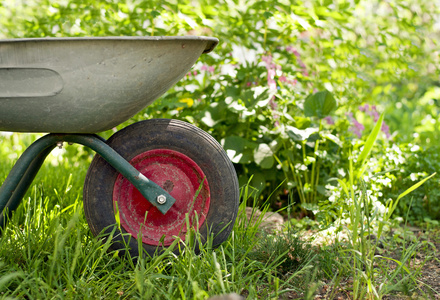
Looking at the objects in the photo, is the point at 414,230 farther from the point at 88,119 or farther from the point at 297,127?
the point at 88,119

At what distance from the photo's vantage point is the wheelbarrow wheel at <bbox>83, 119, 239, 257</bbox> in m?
1.61

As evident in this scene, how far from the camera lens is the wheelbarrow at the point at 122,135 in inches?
56.1

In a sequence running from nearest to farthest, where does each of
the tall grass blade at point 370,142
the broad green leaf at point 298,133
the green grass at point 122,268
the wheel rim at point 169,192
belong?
the green grass at point 122,268 < the wheel rim at point 169,192 < the tall grass blade at point 370,142 < the broad green leaf at point 298,133

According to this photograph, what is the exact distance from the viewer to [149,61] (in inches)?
57.8

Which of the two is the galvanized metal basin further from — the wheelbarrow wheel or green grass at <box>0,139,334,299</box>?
green grass at <box>0,139,334,299</box>

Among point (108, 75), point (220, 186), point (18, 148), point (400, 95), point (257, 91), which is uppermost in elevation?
point (108, 75)

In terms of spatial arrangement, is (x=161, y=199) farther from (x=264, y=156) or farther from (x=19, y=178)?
(x=264, y=156)

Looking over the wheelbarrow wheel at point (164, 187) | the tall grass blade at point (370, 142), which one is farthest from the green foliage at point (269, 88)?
the wheelbarrow wheel at point (164, 187)

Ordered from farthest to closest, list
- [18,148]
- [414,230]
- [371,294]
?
[18,148] → [414,230] → [371,294]

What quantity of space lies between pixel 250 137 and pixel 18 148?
7.70 feet

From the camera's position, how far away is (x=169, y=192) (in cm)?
166

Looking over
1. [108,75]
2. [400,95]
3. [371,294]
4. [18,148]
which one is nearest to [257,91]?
[108,75]

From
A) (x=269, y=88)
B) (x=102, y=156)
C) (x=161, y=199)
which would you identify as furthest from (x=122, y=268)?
(x=269, y=88)

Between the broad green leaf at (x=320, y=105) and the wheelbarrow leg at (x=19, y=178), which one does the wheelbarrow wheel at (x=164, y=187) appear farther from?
the broad green leaf at (x=320, y=105)
